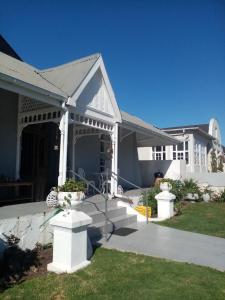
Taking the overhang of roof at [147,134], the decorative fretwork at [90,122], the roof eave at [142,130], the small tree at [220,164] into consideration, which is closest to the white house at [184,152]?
the overhang of roof at [147,134]

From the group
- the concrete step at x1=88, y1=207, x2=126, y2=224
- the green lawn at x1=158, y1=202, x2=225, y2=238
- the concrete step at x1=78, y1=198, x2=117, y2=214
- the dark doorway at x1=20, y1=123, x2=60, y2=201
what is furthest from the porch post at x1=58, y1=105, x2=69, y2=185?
the green lawn at x1=158, y1=202, x2=225, y2=238

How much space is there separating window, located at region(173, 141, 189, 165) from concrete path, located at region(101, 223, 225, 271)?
48.0ft


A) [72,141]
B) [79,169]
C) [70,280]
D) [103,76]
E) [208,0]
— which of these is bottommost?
[70,280]

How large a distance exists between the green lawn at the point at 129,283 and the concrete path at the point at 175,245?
1.74 ft

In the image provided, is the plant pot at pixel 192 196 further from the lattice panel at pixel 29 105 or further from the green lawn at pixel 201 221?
the lattice panel at pixel 29 105

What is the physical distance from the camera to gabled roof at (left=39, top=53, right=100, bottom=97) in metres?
8.82

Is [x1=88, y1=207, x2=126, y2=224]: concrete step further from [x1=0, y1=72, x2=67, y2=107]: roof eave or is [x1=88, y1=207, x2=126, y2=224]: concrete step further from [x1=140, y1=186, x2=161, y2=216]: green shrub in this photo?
[x1=0, y1=72, x2=67, y2=107]: roof eave

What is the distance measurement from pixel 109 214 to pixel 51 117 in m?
3.45

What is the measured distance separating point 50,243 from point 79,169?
5298 millimetres

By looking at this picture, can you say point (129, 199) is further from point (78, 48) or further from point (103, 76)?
point (78, 48)

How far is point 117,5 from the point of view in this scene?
36.5ft

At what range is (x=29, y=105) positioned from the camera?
9.40m

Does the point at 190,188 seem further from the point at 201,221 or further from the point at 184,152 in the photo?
the point at 184,152

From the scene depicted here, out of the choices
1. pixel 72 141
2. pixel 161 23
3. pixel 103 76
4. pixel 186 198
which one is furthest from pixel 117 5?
pixel 186 198
